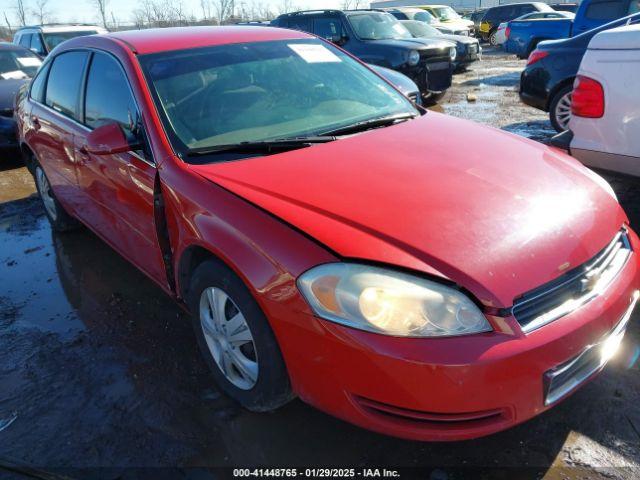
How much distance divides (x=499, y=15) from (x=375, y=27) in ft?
54.4

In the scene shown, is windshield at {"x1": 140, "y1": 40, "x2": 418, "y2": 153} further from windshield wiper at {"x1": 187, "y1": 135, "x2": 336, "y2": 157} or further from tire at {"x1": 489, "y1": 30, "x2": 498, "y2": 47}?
tire at {"x1": 489, "y1": 30, "x2": 498, "y2": 47}

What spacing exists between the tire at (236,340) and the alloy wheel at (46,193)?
2669 mm

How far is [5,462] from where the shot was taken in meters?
2.12

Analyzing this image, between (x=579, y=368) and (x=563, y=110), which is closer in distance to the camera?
(x=579, y=368)

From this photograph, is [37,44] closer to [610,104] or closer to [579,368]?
[610,104]

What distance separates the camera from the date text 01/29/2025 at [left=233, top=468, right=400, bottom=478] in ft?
6.43

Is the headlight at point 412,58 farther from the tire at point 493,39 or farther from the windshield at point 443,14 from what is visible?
the tire at point 493,39

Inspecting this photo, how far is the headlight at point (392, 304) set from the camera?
1.67 metres

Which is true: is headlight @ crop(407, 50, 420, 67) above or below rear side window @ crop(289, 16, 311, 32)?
below

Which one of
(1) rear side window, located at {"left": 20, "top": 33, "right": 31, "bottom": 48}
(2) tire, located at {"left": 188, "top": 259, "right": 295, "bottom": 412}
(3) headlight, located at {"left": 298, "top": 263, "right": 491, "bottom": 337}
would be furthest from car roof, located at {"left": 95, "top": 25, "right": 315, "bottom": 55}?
(1) rear side window, located at {"left": 20, "top": 33, "right": 31, "bottom": 48}

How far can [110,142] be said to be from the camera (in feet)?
8.20

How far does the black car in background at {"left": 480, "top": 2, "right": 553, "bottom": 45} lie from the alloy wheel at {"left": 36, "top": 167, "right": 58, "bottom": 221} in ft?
70.6

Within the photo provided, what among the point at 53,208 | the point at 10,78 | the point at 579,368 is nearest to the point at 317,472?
the point at 579,368

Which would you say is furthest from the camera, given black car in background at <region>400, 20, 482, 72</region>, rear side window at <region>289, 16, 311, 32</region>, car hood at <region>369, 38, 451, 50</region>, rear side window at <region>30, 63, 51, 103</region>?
black car in background at <region>400, 20, 482, 72</region>
